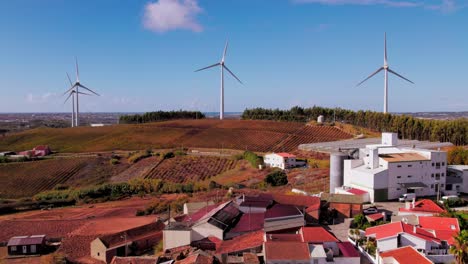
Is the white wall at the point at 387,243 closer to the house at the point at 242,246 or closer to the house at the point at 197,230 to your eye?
the house at the point at 242,246

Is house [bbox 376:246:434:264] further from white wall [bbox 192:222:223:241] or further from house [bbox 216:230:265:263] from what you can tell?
white wall [bbox 192:222:223:241]

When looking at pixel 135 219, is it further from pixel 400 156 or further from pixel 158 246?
pixel 400 156

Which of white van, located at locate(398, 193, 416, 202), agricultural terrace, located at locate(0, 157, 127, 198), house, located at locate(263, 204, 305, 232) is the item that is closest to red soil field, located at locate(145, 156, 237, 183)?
agricultural terrace, located at locate(0, 157, 127, 198)

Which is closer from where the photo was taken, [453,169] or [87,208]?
[453,169]

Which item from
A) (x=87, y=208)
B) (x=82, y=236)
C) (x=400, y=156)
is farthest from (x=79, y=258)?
(x=400, y=156)

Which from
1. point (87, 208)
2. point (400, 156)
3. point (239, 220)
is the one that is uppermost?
point (400, 156)

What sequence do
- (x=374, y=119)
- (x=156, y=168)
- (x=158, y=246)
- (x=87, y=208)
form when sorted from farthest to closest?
(x=374, y=119)
(x=156, y=168)
(x=87, y=208)
(x=158, y=246)
